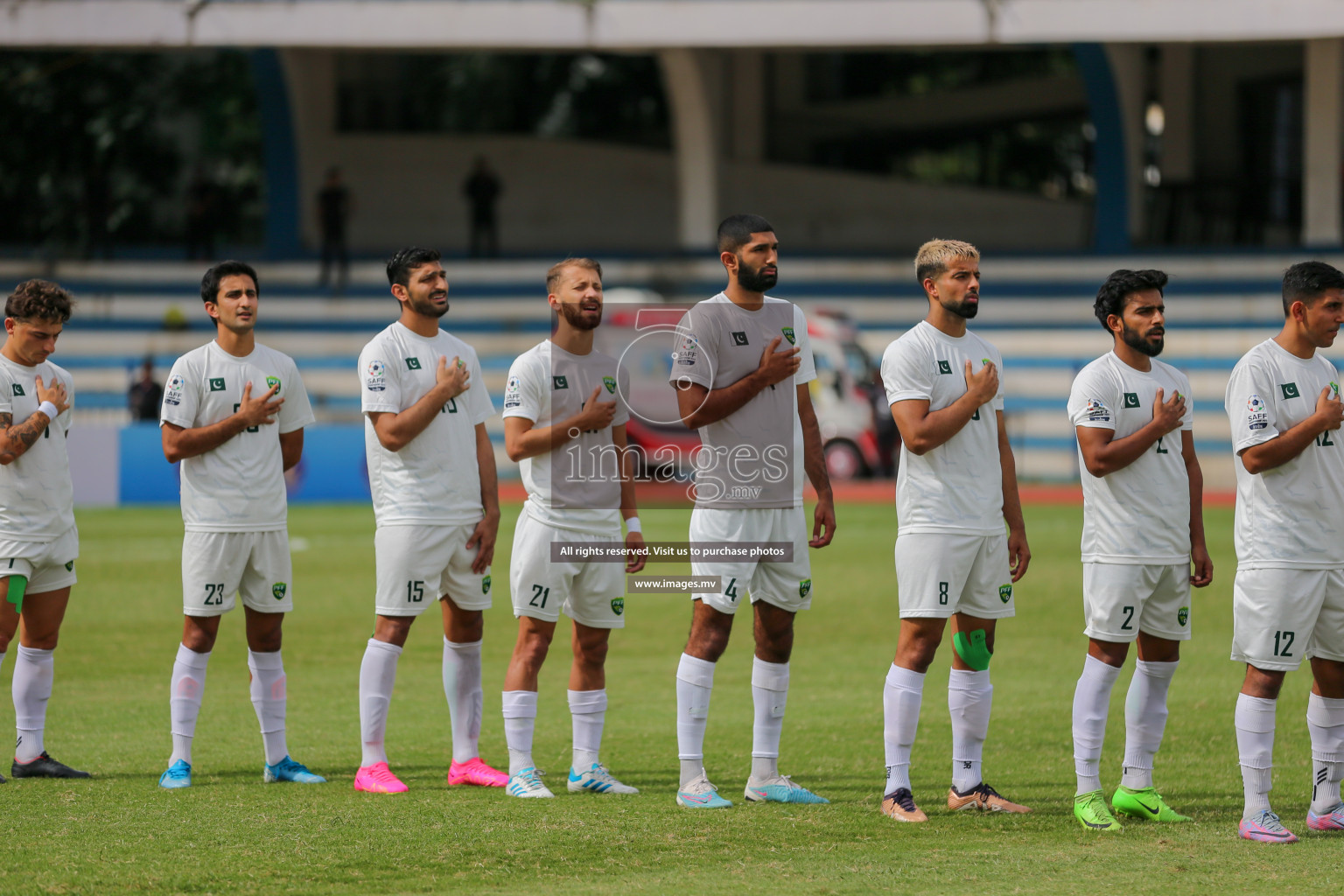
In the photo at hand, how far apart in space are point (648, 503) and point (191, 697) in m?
17.1

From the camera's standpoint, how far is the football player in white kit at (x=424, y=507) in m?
6.42

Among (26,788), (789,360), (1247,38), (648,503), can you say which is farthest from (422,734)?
(1247,38)

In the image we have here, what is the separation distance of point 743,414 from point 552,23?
72.9 ft

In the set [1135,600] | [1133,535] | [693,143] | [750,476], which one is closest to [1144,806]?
[1135,600]

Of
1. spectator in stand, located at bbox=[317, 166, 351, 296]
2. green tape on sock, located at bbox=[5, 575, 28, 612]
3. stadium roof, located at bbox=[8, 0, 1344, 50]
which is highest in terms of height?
stadium roof, located at bbox=[8, 0, 1344, 50]

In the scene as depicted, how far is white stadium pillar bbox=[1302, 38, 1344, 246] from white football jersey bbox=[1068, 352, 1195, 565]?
2223cm

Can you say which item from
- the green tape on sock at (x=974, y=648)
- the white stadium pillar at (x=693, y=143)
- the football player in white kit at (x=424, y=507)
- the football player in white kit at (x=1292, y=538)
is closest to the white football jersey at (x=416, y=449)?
the football player in white kit at (x=424, y=507)

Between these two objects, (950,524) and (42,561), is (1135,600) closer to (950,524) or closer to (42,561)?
(950,524)

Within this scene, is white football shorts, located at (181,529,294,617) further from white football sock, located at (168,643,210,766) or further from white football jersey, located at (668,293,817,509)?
white football jersey, located at (668,293,817,509)

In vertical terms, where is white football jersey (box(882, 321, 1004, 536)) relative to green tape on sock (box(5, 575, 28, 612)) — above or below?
above

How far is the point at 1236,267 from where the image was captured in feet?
86.8

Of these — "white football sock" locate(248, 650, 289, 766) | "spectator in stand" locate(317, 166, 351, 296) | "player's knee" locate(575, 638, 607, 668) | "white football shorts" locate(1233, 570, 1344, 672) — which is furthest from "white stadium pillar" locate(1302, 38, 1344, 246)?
"white football sock" locate(248, 650, 289, 766)

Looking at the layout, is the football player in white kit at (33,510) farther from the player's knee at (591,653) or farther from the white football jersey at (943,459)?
the white football jersey at (943,459)

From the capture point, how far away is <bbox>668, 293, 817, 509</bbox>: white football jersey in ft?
20.0
